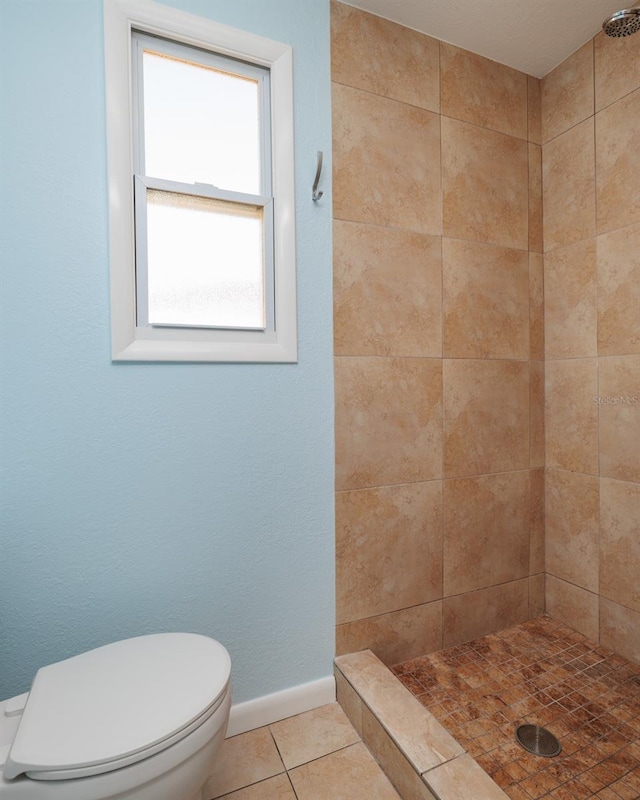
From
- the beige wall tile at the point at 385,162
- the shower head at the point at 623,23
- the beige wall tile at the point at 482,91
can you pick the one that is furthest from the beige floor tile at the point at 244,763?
the shower head at the point at 623,23

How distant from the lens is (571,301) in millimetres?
1734

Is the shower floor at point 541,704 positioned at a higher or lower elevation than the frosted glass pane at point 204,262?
lower

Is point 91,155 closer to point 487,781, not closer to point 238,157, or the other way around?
point 238,157

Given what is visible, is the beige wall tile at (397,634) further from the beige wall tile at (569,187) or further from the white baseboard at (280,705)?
the beige wall tile at (569,187)

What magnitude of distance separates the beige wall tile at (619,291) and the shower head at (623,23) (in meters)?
0.59

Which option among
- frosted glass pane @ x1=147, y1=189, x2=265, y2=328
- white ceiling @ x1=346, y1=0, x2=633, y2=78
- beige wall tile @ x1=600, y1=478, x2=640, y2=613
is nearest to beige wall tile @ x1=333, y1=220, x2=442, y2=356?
frosted glass pane @ x1=147, y1=189, x2=265, y2=328

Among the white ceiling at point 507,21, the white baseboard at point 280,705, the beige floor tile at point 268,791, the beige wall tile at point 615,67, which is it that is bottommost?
the beige floor tile at point 268,791

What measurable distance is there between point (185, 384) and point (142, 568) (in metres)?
0.55

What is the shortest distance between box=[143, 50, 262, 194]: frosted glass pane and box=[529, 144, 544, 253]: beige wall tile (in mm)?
1193

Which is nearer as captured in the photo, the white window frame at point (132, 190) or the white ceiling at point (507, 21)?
the white window frame at point (132, 190)

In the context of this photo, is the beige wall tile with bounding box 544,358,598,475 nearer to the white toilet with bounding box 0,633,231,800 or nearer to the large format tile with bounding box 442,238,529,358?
the large format tile with bounding box 442,238,529,358

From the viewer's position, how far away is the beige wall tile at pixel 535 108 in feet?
5.92

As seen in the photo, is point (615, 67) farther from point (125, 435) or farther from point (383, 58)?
point (125, 435)

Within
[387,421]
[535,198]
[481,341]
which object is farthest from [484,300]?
[387,421]
